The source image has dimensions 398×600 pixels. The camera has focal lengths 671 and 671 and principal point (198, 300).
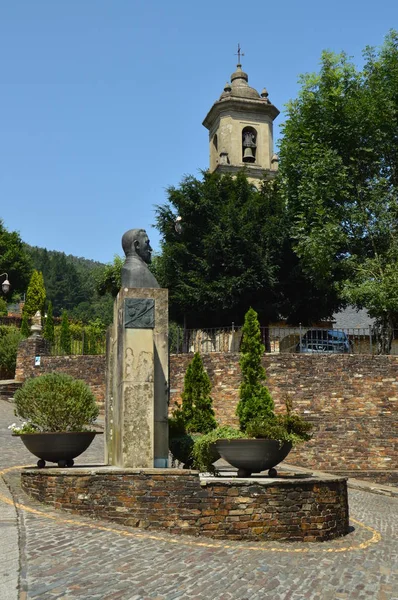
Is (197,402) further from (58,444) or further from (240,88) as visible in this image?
(240,88)

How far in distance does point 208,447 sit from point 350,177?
702 inches

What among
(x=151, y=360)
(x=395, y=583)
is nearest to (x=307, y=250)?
(x=151, y=360)

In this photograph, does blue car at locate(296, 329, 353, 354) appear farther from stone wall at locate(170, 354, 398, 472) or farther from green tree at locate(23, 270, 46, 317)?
green tree at locate(23, 270, 46, 317)

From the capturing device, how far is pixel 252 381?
66.5ft

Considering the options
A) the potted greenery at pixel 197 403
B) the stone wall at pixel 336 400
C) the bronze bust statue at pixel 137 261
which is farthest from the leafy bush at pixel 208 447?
the stone wall at pixel 336 400

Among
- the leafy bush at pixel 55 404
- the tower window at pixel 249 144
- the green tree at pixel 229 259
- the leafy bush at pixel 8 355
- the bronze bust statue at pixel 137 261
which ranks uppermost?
the tower window at pixel 249 144

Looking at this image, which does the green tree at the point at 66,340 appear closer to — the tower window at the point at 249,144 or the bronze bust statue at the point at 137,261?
the tower window at the point at 249,144

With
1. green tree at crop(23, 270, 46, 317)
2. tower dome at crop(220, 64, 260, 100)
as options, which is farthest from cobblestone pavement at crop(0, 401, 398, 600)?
green tree at crop(23, 270, 46, 317)

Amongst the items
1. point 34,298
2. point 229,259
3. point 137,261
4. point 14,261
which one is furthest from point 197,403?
point 14,261

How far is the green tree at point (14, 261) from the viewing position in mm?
50906

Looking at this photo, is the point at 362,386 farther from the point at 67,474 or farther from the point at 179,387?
the point at 67,474

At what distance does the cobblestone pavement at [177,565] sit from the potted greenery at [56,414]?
0.89 metres

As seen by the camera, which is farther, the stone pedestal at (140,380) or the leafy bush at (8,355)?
→ the leafy bush at (8,355)

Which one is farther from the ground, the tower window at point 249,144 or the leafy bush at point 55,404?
the tower window at point 249,144
